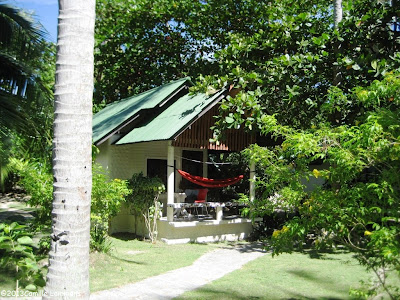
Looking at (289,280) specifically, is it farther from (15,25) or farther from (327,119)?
(15,25)

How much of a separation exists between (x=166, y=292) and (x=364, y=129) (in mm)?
4444

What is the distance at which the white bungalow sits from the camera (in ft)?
40.8

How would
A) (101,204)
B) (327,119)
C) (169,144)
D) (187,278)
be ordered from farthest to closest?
(169,144) < (327,119) < (101,204) < (187,278)

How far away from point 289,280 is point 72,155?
6020mm

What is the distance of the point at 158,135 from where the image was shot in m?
12.1

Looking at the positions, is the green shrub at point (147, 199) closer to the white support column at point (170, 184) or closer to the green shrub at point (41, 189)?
the white support column at point (170, 184)

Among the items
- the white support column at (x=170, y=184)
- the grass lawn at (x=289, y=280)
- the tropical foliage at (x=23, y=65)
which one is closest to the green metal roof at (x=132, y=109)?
the white support column at (x=170, y=184)

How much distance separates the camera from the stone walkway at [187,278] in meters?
7.02

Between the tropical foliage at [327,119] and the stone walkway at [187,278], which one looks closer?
the tropical foliage at [327,119]

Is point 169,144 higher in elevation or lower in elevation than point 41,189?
higher

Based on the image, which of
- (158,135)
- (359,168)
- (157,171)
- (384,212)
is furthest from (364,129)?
(157,171)

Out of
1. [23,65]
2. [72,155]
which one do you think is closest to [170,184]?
[23,65]

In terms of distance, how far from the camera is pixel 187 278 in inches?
328

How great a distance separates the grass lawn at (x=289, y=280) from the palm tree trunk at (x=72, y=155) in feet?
12.4
